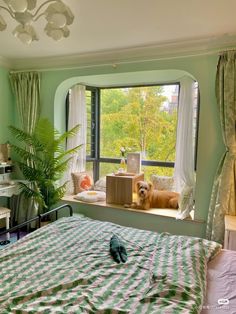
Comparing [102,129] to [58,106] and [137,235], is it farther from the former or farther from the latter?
[137,235]

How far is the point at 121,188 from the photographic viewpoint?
140 inches

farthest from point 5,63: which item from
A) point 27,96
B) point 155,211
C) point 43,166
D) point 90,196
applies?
point 155,211

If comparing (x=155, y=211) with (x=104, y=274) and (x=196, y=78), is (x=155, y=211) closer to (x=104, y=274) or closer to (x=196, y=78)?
(x=196, y=78)

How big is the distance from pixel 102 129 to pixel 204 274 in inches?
123

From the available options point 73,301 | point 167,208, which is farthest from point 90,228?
point 167,208

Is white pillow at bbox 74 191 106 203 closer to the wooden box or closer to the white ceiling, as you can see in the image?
the wooden box

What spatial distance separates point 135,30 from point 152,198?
203cm

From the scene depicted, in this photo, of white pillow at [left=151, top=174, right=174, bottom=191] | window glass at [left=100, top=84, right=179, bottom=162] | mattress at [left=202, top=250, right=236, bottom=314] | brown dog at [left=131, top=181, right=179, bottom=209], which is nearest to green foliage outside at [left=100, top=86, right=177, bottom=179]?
window glass at [left=100, top=84, right=179, bottom=162]

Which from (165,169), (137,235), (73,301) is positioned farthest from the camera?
(165,169)

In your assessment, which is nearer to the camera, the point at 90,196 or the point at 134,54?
the point at 134,54

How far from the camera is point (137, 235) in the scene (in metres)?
2.12

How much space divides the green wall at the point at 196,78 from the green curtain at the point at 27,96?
6.5 inches

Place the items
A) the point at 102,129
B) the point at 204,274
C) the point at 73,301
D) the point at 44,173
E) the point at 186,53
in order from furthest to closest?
the point at 102,129 < the point at 44,173 < the point at 186,53 < the point at 204,274 < the point at 73,301

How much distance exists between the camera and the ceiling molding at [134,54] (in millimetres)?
2787
